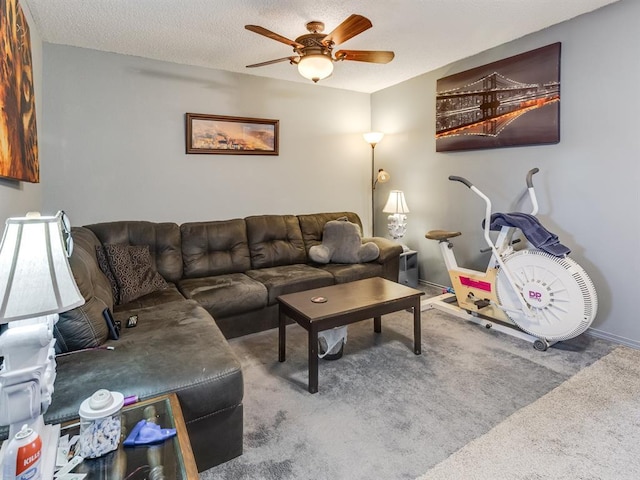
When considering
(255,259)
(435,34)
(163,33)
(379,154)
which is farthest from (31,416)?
(379,154)

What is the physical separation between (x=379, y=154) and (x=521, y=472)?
414 cm

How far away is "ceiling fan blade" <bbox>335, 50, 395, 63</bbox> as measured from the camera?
8.71 ft

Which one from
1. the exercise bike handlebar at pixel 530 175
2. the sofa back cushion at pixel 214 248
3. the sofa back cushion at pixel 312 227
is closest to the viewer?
the exercise bike handlebar at pixel 530 175

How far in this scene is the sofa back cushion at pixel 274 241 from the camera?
386 cm

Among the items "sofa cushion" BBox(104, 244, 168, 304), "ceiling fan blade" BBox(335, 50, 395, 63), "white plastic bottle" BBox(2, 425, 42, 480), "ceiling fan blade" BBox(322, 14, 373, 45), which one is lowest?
"white plastic bottle" BBox(2, 425, 42, 480)

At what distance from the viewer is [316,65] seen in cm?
258

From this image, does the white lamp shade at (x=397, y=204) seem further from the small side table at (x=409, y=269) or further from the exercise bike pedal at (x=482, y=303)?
the exercise bike pedal at (x=482, y=303)

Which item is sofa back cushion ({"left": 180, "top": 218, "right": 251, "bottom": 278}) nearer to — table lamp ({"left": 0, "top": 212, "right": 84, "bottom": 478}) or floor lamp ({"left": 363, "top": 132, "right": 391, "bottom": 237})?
floor lamp ({"left": 363, "top": 132, "right": 391, "bottom": 237})

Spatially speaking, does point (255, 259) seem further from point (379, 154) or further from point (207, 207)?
point (379, 154)

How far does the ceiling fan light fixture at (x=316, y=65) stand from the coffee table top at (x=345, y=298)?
1611mm

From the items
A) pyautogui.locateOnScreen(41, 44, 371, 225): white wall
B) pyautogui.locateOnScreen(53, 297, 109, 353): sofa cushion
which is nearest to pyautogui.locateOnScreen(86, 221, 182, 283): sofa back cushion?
pyautogui.locateOnScreen(41, 44, 371, 225): white wall

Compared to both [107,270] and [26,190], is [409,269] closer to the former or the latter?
[107,270]

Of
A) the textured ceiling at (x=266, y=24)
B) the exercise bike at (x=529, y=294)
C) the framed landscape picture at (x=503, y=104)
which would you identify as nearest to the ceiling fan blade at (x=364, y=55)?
the textured ceiling at (x=266, y=24)

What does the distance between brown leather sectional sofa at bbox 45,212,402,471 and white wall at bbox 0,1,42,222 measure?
359mm
